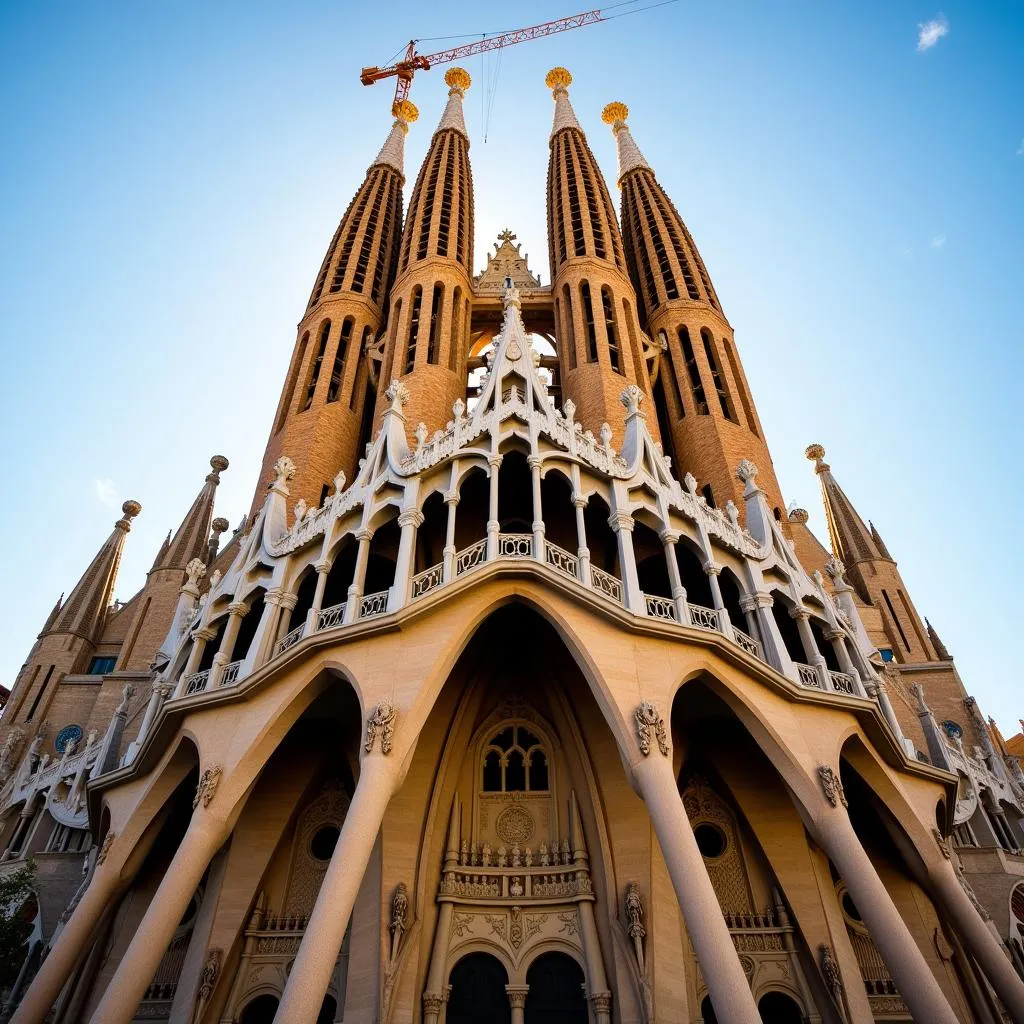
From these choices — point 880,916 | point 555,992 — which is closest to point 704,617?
point 880,916

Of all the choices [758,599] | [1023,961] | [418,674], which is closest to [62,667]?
[418,674]

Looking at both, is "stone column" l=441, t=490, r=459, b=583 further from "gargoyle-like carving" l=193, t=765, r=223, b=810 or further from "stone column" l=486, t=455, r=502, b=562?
"gargoyle-like carving" l=193, t=765, r=223, b=810

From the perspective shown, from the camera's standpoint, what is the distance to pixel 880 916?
10836 millimetres

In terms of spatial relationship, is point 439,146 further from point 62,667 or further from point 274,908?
point 274,908

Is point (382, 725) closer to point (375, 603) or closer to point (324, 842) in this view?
point (375, 603)

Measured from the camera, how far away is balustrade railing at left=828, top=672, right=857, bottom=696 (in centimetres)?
1478

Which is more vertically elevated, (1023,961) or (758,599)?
(758,599)

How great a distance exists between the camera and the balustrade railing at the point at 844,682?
1478cm

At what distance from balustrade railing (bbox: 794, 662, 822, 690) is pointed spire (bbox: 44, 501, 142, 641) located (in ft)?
72.7

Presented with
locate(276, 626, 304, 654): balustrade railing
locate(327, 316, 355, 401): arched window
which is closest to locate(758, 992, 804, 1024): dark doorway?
locate(276, 626, 304, 654): balustrade railing

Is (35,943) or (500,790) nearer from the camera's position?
(500,790)

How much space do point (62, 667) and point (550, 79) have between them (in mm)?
39563

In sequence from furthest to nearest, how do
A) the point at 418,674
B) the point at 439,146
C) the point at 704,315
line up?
1. the point at 439,146
2. the point at 704,315
3. the point at 418,674

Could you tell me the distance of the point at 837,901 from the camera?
14102 millimetres
